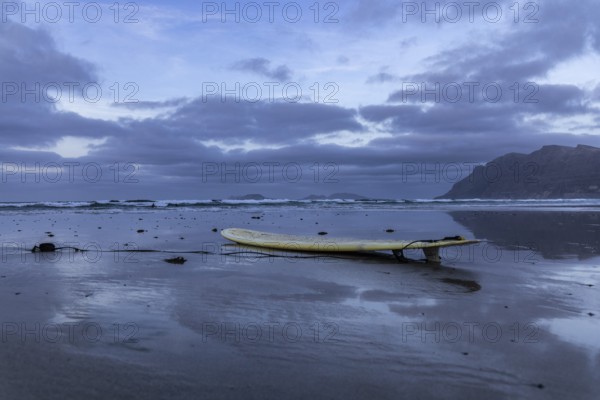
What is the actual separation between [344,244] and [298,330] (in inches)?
235

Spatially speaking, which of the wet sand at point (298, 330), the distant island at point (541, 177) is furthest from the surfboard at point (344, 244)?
the distant island at point (541, 177)

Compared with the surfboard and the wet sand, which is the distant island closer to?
the surfboard

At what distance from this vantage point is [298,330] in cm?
469

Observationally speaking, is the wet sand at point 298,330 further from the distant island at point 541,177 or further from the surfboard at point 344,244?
the distant island at point 541,177

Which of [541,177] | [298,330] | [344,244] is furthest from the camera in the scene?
[541,177]

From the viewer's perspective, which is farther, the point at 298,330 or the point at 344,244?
the point at 344,244

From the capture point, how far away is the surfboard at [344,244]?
9266mm

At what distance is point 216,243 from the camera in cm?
1280

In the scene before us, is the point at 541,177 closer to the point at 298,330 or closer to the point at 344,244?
the point at 344,244

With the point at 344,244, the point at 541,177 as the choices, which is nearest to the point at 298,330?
the point at 344,244

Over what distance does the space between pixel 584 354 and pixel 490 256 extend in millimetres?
6426

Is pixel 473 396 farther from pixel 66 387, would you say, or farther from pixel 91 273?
pixel 91 273

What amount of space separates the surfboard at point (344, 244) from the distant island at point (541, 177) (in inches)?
2871

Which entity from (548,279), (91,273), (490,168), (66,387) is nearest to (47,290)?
(91,273)
